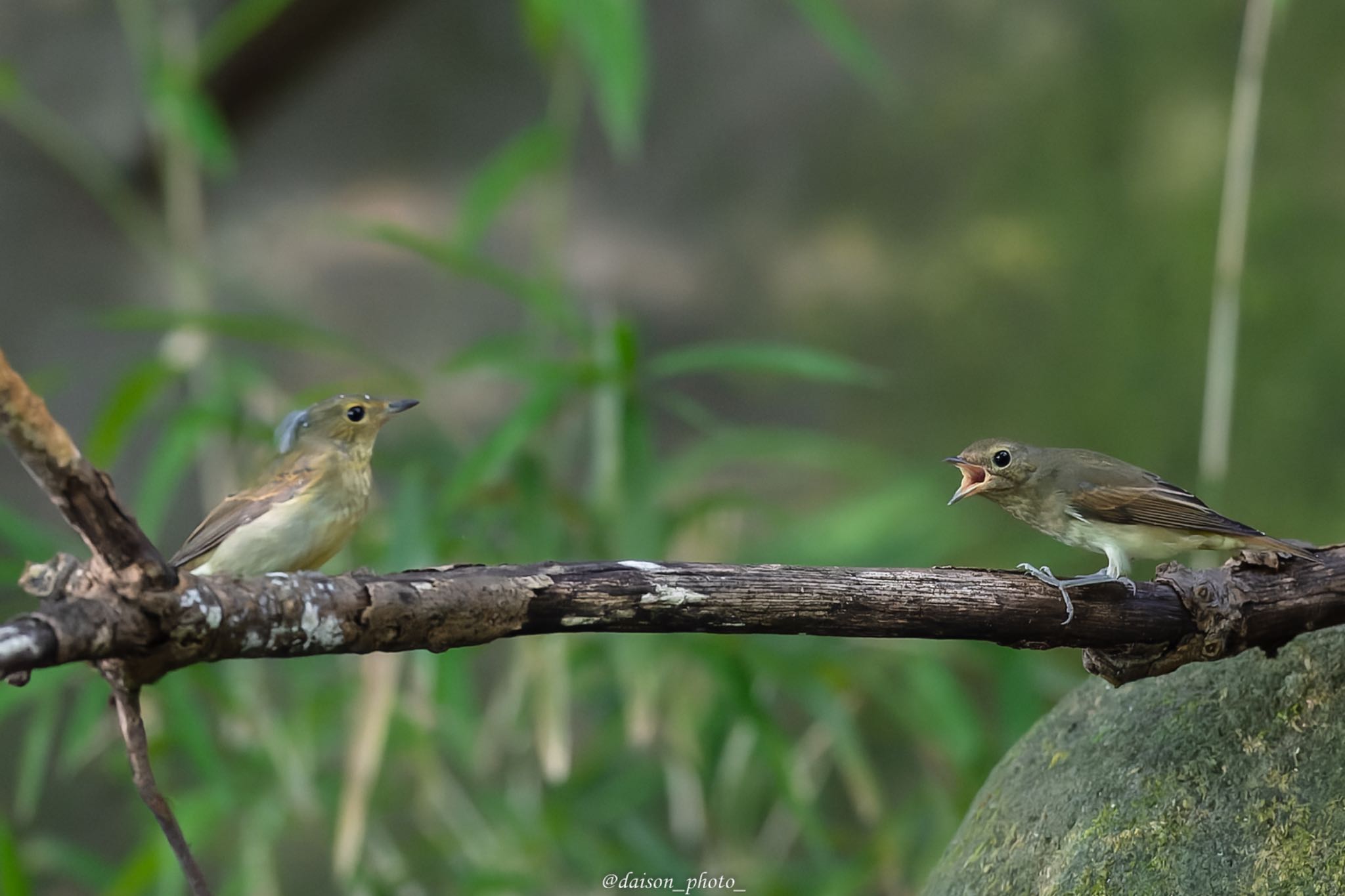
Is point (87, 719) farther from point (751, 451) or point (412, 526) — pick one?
point (751, 451)

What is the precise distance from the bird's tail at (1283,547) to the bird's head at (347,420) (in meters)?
0.78

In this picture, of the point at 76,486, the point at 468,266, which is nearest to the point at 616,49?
the point at 468,266

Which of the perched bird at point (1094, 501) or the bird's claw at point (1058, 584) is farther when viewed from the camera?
the perched bird at point (1094, 501)

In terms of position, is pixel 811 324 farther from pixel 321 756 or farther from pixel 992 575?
pixel 992 575

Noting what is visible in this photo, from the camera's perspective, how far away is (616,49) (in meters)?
1.85

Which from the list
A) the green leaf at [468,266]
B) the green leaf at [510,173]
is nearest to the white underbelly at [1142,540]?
the green leaf at [468,266]

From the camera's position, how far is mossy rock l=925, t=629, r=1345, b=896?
3.61 ft

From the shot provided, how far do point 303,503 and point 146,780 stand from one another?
1.37ft

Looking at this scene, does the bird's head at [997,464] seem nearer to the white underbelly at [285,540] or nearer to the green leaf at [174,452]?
the white underbelly at [285,540]

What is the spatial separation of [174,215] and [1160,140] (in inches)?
85.8

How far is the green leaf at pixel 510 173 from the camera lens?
7.31ft

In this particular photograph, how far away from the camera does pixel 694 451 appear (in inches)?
88.3

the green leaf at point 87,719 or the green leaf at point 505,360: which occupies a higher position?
the green leaf at point 505,360

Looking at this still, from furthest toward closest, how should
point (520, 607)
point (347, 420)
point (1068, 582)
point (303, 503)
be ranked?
1. point (347, 420)
2. point (303, 503)
3. point (1068, 582)
4. point (520, 607)
